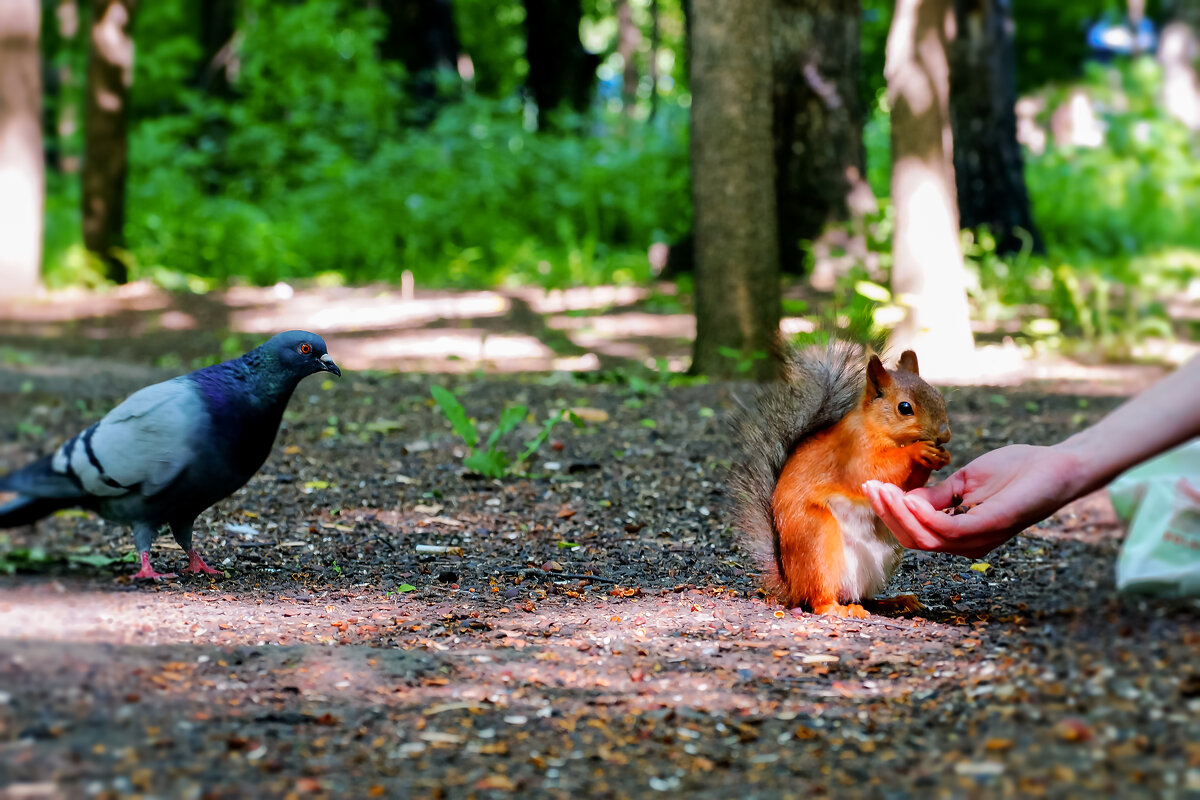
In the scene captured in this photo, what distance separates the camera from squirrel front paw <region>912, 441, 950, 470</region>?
3.14m

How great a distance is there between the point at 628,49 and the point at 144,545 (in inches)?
911

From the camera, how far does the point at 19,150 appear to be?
1080cm

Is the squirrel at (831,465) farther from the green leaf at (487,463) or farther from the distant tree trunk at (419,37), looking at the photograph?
the distant tree trunk at (419,37)

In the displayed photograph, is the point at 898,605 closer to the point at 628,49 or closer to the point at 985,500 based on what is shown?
the point at 985,500

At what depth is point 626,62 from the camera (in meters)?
25.4

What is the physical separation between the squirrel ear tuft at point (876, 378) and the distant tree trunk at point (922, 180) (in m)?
3.94

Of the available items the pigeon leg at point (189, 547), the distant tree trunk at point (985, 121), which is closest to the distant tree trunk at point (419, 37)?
the distant tree trunk at point (985, 121)

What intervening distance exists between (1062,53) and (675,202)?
2079cm

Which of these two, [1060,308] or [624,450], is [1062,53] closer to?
[1060,308]

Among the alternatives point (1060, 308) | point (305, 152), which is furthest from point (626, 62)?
point (1060, 308)

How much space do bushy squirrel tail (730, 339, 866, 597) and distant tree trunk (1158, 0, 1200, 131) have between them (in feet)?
64.1

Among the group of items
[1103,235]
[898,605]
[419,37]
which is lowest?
[898,605]

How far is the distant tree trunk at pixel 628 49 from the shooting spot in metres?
25.1

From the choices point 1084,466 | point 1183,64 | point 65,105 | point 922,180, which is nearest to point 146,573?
point 1084,466
